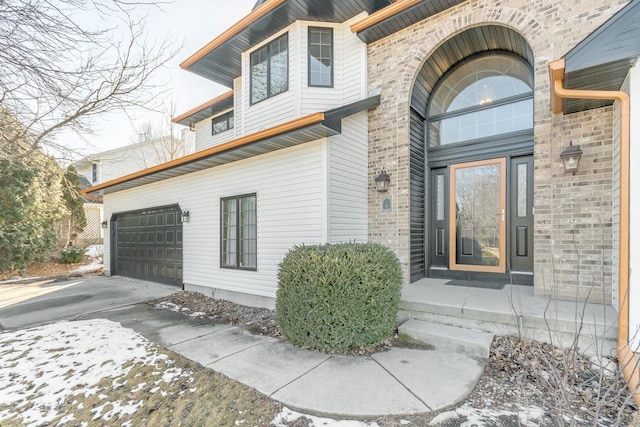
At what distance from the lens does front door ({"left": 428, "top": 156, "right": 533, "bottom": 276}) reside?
523 centimetres

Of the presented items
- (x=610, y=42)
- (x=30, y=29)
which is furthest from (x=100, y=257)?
(x=610, y=42)

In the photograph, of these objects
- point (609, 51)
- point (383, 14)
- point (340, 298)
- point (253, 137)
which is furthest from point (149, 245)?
point (609, 51)

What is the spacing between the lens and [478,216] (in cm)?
Result: 568

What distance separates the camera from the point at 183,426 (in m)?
2.46

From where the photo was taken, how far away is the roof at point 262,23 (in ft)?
19.6

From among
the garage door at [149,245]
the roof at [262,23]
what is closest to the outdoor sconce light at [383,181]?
the roof at [262,23]

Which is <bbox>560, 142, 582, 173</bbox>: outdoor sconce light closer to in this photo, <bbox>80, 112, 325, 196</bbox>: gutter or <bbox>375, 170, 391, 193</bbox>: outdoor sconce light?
<bbox>375, 170, 391, 193</bbox>: outdoor sconce light

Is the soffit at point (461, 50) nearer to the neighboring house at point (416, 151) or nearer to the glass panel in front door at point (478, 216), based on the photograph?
the neighboring house at point (416, 151)

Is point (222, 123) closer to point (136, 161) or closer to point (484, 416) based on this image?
point (484, 416)

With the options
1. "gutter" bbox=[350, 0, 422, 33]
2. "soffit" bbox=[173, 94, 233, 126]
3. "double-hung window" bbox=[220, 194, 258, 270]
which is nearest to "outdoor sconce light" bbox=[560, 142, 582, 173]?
"gutter" bbox=[350, 0, 422, 33]

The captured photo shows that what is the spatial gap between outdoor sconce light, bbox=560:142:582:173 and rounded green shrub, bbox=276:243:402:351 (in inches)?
112

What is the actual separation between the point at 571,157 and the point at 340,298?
12.1 feet

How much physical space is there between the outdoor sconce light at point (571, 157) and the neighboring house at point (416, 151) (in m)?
0.13

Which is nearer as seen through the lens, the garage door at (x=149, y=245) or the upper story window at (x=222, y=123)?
the garage door at (x=149, y=245)
